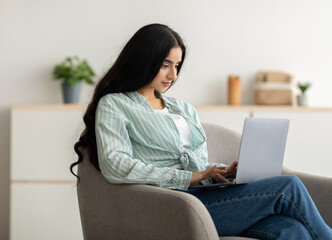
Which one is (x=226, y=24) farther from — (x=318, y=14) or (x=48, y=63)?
(x=48, y=63)

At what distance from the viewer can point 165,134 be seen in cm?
211

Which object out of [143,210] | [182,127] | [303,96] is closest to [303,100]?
[303,96]

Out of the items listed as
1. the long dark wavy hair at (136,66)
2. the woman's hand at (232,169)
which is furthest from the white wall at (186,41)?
the woman's hand at (232,169)

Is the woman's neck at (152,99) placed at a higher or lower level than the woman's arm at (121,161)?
higher

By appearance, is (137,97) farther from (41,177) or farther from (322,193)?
(41,177)

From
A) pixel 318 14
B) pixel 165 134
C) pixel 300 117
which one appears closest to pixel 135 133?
pixel 165 134

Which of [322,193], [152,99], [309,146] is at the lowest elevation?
[309,146]

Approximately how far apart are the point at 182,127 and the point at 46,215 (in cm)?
161

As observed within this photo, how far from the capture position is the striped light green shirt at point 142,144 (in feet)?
6.24

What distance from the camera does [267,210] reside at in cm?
187

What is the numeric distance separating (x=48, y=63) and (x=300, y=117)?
1.85m

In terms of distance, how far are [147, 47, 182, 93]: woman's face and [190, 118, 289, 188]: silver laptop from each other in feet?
1.53

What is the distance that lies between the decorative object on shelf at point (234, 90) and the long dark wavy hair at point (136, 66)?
1575 mm

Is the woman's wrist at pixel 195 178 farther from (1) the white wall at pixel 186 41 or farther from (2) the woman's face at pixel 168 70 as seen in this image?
(1) the white wall at pixel 186 41
